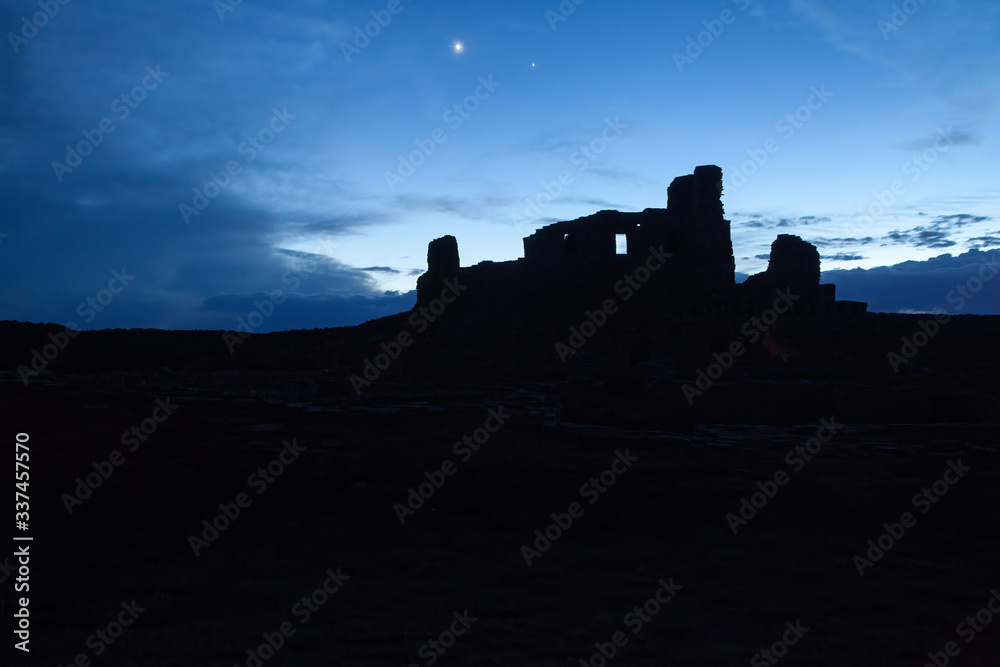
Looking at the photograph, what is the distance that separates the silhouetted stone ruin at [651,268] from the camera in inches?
832

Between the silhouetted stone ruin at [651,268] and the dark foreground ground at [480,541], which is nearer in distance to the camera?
the dark foreground ground at [480,541]

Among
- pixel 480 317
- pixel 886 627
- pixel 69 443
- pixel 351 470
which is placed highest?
pixel 480 317

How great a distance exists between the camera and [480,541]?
7141 mm

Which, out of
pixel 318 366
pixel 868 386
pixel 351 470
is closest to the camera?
pixel 351 470

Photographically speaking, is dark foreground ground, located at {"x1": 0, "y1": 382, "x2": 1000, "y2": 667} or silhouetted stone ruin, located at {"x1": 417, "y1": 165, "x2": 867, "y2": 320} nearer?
dark foreground ground, located at {"x1": 0, "y1": 382, "x2": 1000, "y2": 667}

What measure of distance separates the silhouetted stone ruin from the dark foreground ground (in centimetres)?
1174

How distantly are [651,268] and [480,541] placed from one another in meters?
16.1

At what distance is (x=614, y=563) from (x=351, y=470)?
12.2ft

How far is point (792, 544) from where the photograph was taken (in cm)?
743

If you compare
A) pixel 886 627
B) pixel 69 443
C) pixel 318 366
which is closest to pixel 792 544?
pixel 886 627

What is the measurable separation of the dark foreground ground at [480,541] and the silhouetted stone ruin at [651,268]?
1174 centimetres

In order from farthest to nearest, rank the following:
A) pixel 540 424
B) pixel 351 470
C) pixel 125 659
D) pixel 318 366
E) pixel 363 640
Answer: pixel 318 366, pixel 540 424, pixel 351 470, pixel 363 640, pixel 125 659

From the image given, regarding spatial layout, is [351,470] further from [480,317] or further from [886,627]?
[480,317]

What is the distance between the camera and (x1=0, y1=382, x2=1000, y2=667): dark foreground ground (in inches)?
192
